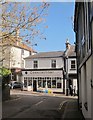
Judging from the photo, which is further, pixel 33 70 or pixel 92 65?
pixel 33 70

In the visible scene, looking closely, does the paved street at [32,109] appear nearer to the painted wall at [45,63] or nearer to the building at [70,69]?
the building at [70,69]

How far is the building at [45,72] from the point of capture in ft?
176

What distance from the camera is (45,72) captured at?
55.0m

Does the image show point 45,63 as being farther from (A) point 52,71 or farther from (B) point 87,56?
(B) point 87,56

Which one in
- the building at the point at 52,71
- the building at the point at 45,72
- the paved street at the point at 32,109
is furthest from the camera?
the building at the point at 45,72

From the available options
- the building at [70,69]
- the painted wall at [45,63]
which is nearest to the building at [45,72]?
the painted wall at [45,63]

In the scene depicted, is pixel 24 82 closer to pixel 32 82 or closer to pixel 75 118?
pixel 32 82

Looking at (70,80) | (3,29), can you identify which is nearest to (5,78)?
(3,29)

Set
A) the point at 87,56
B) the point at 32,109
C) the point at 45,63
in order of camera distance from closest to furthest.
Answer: the point at 87,56, the point at 32,109, the point at 45,63

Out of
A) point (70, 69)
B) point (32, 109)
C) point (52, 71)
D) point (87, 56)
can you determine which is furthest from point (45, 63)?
point (87, 56)

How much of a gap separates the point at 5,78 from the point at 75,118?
17.9 m

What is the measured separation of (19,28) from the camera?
15992 millimetres

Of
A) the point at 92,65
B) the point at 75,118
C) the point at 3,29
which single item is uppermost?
the point at 3,29

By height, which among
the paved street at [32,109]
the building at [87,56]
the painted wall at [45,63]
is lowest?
the paved street at [32,109]
